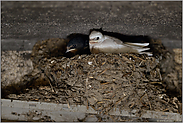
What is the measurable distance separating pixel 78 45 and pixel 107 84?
0.92 metres

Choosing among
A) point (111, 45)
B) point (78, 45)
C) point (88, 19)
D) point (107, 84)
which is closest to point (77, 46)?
point (78, 45)

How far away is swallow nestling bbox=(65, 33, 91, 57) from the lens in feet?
9.84

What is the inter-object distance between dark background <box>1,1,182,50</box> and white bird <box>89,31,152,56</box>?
0.80 ft

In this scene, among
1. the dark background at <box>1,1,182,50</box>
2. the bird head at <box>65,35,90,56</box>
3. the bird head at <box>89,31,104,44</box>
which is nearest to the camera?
the dark background at <box>1,1,182,50</box>

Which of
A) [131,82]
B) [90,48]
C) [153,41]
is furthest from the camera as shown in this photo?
[153,41]

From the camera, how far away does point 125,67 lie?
9.07 feet

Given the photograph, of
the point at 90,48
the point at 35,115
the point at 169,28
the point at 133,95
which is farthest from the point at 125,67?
the point at 35,115

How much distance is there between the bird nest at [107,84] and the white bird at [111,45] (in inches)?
6.4

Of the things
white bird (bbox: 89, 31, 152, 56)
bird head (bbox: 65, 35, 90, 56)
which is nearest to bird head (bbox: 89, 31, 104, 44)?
white bird (bbox: 89, 31, 152, 56)

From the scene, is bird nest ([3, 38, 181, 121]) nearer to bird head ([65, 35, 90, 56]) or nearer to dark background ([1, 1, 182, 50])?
bird head ([65, 35, 90, 56])

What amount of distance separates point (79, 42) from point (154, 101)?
69.9 inches

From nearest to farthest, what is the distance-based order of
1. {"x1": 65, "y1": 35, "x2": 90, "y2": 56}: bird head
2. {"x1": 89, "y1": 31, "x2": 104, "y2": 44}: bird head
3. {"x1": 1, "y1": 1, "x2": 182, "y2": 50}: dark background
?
1. {"x1": 1, "y1": 1, "x2": 182, "y2": 50}: dark background
2. {"x1": 89, "y1": 31, "x2": 104, "y2": 44}: bird head
3. {"x1": 65, "y1": 35, "x2": 90, "y2": 56}: bird head

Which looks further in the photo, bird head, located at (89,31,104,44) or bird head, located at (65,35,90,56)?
bird head, located at (65,35,90,56)

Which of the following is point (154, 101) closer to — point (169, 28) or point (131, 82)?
point (131, 82)
